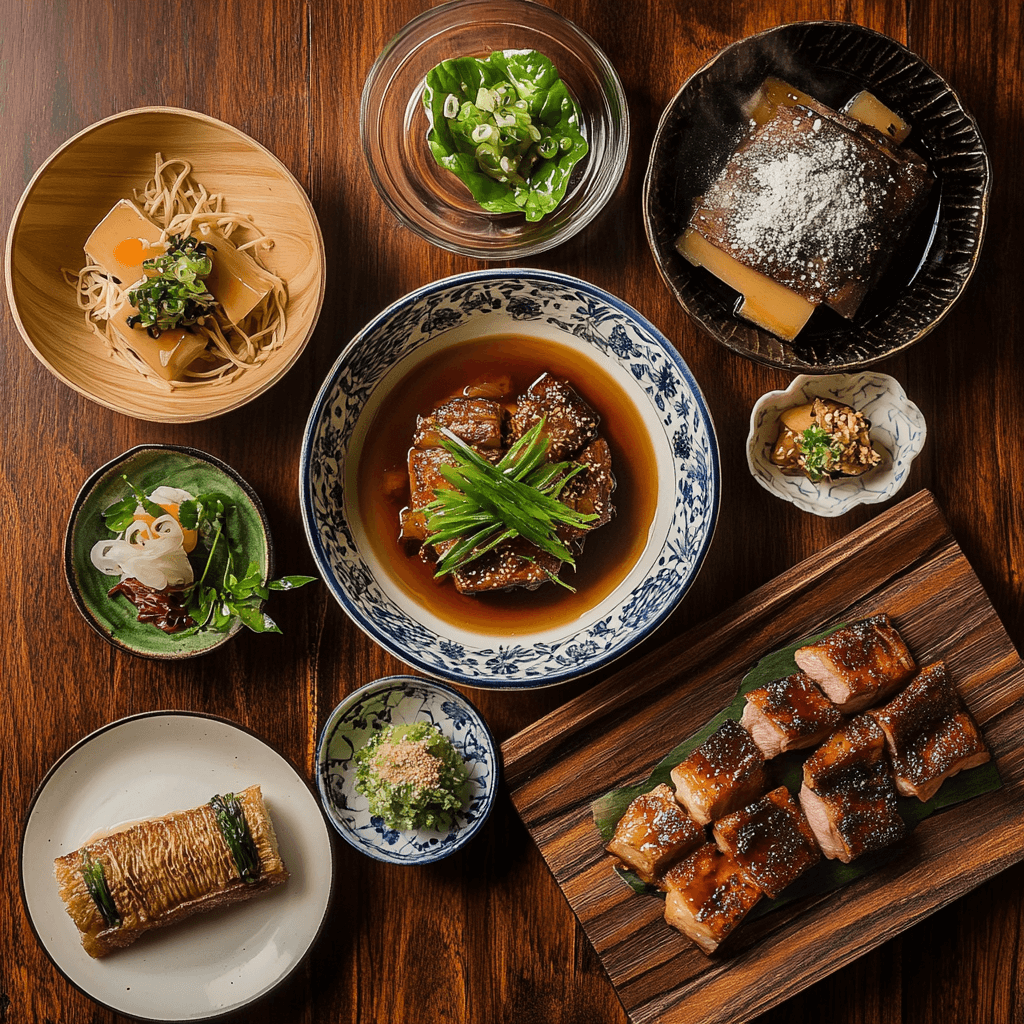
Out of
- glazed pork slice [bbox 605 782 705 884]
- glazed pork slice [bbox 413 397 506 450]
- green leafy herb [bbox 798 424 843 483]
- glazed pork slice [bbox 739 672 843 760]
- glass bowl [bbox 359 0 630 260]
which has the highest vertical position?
glass bowl [bbox 359 0 630 260]

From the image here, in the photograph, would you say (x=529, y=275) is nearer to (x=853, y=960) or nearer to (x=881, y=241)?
(x=881, y=241)

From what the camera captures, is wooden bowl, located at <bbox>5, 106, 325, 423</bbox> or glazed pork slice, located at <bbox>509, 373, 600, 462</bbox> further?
glazed pork slice, located at <bbox>509, 373, 600, 462</bbox>

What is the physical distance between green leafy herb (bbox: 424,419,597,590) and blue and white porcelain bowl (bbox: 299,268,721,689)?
0.63 ft

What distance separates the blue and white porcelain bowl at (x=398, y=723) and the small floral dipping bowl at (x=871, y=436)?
3.63 ft

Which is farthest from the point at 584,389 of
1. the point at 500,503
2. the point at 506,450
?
the point at 500,503

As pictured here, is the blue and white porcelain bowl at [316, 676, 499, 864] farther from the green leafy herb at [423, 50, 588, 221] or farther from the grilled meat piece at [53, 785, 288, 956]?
the green leafy herb at [423, 50, 588, 221]

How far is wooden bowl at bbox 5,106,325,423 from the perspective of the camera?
2201 millimetres

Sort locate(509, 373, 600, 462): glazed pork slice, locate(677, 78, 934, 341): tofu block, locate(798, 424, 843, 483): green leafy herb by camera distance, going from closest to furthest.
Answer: locate(677, 78, 934, 341): tofu block → locate(798, 424, 843, 483): green leafy herb → locate(509, 373, 600, 462): glazed pork slice

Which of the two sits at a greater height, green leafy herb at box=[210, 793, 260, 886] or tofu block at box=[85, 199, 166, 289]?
tofu block at box=[85, 199, 166, 289]

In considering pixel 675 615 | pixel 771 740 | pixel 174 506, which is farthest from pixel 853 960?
pixel 174 506

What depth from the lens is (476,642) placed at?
2.34 metres

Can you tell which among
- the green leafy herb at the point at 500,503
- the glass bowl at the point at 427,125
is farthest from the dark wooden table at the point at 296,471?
the green leafy herb at the point at 500,503

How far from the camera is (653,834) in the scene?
2268mm

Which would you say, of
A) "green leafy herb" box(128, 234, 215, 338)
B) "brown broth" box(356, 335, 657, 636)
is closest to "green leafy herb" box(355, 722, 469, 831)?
"brown broth" box(356, 335, 657, 636)
